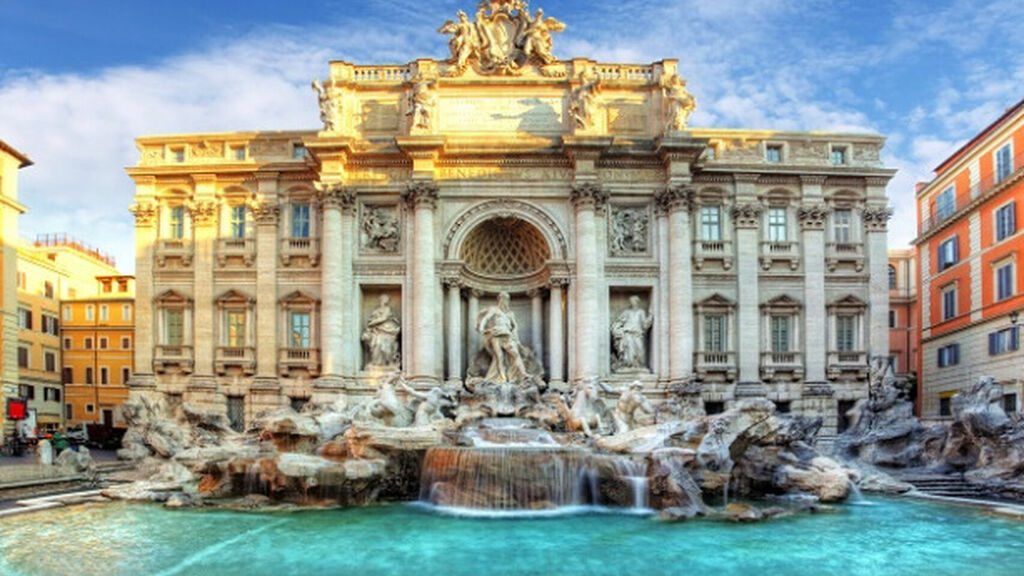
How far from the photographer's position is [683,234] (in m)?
30.9

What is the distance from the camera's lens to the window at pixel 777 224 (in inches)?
1278

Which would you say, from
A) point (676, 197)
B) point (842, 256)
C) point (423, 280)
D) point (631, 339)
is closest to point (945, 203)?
point (842, 256)

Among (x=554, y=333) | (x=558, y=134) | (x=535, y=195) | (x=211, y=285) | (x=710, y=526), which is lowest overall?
(x=710, y=526)

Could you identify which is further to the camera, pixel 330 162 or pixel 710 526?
pixel 330 162

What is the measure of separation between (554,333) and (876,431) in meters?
11.8

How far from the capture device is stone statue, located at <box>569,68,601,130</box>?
1209 inches

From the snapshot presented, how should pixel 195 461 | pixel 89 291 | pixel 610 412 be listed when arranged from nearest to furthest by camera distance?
pixel 195 461, pixel 610 412, pixel 89 291

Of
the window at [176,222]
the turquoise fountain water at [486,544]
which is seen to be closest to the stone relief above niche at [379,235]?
the window at [176,222]

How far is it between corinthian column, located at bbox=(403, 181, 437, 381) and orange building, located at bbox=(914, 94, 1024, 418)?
822 inches

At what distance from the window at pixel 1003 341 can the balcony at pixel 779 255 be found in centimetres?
859

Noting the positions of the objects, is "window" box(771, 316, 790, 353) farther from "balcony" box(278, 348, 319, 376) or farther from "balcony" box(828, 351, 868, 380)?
"balcony" box(278, 348, 319, 376)

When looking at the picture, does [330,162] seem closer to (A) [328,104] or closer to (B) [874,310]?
(A) [328,104]

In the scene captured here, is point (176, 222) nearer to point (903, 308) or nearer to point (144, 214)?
point (144, 214)

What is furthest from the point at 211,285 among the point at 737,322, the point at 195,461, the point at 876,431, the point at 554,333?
the point at 876,431
